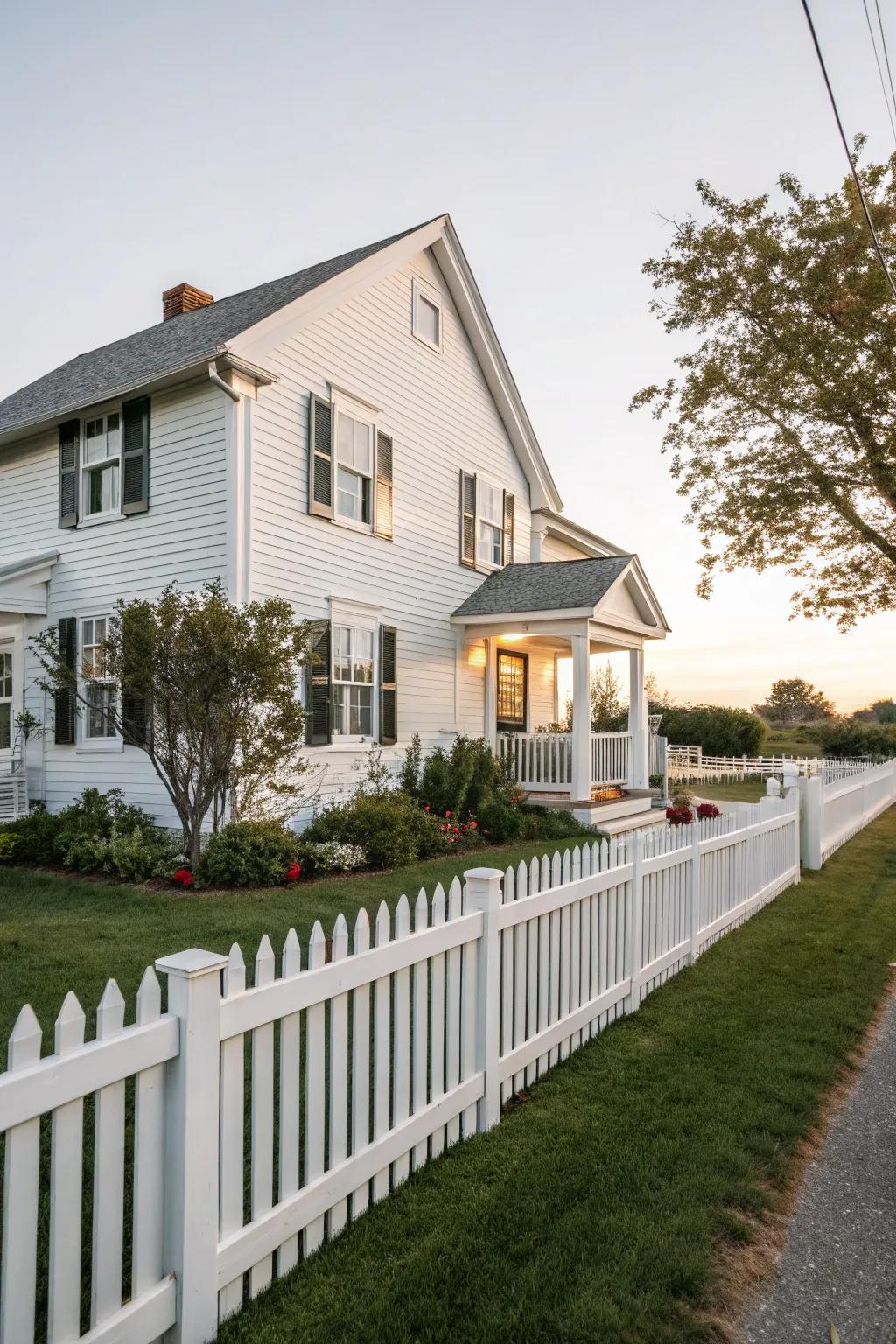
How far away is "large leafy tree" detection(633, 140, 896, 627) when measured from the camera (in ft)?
47.7

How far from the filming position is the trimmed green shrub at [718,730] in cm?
3378

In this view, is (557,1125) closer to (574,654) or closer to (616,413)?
(574,654)

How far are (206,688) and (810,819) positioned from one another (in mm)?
7897

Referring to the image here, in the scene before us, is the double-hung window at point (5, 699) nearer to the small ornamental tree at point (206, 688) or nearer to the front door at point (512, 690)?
the small ornamental tree at point (206, 688)

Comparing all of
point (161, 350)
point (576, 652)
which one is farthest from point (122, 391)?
point (576, 652)

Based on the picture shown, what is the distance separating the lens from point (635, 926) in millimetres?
5156

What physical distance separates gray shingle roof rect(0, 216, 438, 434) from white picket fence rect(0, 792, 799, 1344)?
837cm

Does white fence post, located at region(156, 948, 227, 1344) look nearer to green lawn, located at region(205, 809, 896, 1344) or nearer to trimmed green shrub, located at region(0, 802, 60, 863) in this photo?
green lawn, located at region(205, 809, 896, 1344)

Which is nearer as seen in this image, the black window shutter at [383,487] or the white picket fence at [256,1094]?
the white picket fence at [256,1094]

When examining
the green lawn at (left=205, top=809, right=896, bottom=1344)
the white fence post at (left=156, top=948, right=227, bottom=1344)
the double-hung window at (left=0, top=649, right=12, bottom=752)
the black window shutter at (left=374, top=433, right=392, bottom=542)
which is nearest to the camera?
the white fence post at (left=156, top=948, right=227, bottom=1344)

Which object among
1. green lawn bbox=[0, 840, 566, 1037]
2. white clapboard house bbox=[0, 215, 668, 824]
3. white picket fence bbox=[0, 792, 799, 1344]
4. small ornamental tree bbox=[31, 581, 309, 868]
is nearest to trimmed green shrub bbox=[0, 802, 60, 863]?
green lawn bbox=[0, 840, 566, 1037]

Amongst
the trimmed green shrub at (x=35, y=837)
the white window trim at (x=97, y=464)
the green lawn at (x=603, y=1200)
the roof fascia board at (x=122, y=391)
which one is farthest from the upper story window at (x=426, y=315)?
the green lawn at (x=603, y=1200)

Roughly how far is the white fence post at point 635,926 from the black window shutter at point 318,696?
20.1ft

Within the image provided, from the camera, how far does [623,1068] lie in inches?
168
